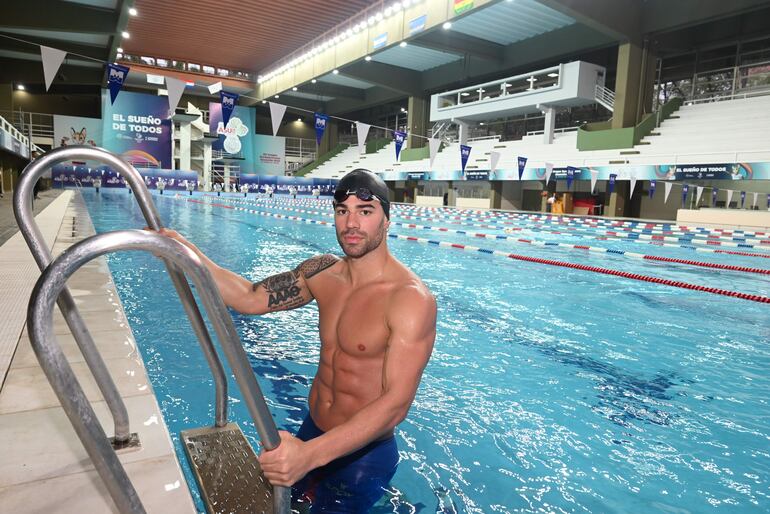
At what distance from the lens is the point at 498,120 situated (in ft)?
97.6

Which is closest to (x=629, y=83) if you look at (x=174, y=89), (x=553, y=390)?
(x=174, y=89)

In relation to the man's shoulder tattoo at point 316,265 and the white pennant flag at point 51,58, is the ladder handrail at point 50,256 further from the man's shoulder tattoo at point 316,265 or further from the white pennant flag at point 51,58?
the white pennant flag at point 51,58

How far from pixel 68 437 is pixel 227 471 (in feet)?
2.12

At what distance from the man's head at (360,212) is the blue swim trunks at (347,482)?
2.49 ft

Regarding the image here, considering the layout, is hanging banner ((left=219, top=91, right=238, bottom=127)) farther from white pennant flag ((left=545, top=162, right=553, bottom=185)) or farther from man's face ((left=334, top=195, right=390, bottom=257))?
man's face ((left=334, top=195, right=390, bottom=257))

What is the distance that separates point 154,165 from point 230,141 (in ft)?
19.0

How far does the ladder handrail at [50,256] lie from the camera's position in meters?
1.49

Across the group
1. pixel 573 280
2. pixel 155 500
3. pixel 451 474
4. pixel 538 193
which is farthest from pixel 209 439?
pixel 538 193

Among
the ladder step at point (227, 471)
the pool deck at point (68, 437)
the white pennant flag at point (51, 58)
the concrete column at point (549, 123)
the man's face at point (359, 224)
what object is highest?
the concrete column at point (549, 123)

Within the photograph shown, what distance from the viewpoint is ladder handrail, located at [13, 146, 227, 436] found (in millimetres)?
1487

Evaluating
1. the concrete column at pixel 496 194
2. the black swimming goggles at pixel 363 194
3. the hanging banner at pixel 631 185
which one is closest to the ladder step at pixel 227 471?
the black swimming goggles at pixel 363 194

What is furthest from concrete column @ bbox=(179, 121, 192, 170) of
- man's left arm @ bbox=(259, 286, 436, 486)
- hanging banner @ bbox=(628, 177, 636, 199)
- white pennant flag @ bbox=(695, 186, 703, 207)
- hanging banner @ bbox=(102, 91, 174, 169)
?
man's left arm @ bbox=(259, 286, 436, 486)

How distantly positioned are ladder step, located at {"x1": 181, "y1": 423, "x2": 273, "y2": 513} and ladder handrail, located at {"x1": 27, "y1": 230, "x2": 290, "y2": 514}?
58cm

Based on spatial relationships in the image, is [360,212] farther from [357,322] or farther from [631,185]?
[631,185]
